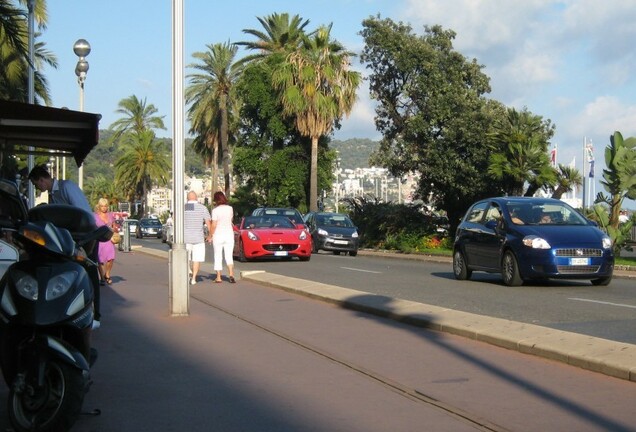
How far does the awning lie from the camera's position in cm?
1080

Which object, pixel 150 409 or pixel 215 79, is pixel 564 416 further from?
pixel 215 79

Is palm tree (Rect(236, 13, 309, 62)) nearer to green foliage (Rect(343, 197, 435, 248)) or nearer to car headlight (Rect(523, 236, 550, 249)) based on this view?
green foliage (Rect(343, 197, 435, 248))

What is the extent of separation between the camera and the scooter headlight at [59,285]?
575 centimetres

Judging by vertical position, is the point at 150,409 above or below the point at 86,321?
below

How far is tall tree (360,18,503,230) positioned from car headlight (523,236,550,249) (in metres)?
22.3

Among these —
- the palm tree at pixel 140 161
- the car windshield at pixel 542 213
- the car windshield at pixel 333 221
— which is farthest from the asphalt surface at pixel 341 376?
the palm tree at pixel 140 161

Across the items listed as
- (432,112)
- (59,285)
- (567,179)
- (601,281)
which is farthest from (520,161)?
(59,285)

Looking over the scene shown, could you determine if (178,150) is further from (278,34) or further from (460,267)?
(278,34)

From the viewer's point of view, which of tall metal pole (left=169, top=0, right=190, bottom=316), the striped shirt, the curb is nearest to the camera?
the curb

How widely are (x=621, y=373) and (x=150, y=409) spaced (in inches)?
153

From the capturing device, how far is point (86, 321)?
237 inches

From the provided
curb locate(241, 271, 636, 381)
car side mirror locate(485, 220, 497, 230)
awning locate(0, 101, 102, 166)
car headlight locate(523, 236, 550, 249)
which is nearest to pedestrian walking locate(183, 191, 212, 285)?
curb locate(241, 271, 636, 381)

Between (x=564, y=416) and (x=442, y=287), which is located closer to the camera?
(x=564, y=416)

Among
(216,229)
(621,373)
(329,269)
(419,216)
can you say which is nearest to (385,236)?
(419,216)
